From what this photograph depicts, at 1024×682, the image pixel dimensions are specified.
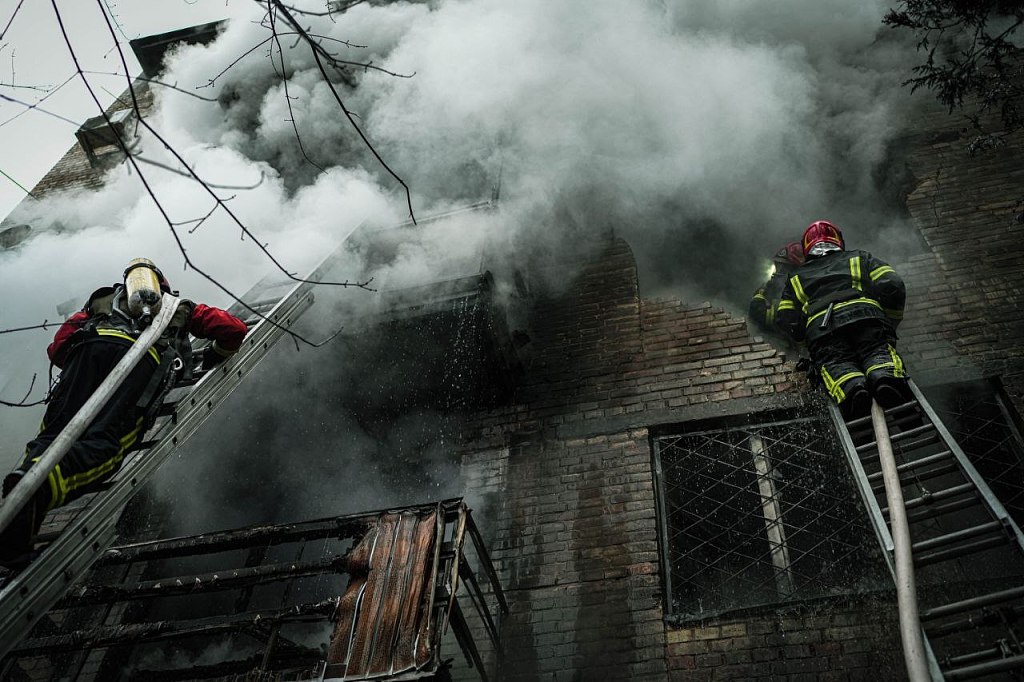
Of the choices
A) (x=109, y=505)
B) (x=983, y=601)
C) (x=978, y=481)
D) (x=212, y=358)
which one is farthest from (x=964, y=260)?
(x=109, y=505)

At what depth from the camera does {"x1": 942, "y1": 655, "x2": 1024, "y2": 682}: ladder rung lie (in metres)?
2.54

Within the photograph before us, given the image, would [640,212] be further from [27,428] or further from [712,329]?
[27,428]

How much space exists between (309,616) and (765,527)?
9.73 ft

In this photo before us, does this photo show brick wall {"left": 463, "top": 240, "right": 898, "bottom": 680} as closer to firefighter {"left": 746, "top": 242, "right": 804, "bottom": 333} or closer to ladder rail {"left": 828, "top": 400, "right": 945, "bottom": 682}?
firefighter {"left": 746, "top": 242, "right": 804, "bottom": 333}

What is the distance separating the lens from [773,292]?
5.66 metres

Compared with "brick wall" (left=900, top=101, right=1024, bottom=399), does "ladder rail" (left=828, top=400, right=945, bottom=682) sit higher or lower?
lower

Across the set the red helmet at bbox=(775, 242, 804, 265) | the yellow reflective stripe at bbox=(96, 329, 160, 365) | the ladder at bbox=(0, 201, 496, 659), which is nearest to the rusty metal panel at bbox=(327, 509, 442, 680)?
the ladder at bbox=(0, 201, 496, 659)

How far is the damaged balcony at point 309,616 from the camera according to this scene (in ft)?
11.6

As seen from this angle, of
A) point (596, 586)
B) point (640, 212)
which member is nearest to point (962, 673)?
point (596, 586)

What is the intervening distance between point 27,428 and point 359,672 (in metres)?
5.38

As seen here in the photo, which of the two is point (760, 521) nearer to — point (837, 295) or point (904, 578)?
point (837, 295)

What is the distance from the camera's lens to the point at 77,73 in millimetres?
2492

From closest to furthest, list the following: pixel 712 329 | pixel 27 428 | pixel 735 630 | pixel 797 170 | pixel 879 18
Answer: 1. pixel 735 630
2. pixel 712 329
3. pixel 27 428
4. pixel 797 170
5. pixel 879 18

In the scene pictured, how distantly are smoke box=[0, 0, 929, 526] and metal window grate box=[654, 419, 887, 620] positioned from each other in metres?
1.83
